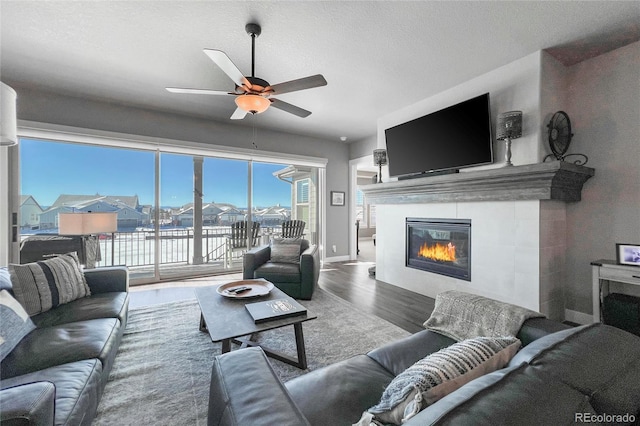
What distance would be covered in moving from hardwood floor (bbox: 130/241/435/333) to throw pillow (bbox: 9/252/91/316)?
121 centimetres

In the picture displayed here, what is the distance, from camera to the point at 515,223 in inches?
109

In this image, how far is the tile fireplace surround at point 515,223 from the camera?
8.45ft

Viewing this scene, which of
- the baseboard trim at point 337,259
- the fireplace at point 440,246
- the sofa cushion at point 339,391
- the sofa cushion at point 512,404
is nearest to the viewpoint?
the sofa cushion at point 512,404

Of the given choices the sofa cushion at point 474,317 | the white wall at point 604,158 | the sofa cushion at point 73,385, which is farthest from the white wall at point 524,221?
the sofa cushion at point 73,385

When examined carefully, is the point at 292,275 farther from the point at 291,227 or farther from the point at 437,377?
the point at 437,377

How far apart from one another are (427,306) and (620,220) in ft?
6.51

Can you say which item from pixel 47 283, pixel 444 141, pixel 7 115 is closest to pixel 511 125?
pixel 444 141

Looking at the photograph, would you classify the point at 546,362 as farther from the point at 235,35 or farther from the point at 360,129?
the point at 360,129

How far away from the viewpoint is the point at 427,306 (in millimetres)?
3244

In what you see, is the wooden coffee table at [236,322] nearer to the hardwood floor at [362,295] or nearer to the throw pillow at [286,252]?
the hardwood floor at [362,295]

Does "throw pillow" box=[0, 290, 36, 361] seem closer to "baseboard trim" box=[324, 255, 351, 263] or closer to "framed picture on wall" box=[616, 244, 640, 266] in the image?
"framed picture on wall" box=[616, 244, 640, 266]

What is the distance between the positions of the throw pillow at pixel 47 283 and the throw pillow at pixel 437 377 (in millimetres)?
→ 2311

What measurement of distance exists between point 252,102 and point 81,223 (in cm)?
218

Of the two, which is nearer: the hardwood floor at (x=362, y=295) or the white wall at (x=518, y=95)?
the white wall at (x=518, y=95)
